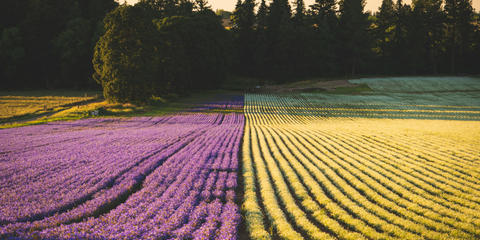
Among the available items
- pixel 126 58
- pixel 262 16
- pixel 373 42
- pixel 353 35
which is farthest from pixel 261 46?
pixel 126 58

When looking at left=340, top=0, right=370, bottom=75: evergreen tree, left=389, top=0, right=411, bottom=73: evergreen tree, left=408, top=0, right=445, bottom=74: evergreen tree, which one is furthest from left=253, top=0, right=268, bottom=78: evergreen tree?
left=408, top=0, right=445, bottom=74: evergreen tree

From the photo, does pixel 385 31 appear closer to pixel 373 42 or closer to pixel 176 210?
pixel 373 42

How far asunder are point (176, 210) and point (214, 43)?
6013 cm

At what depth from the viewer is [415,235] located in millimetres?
6180

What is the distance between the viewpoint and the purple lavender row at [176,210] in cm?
582

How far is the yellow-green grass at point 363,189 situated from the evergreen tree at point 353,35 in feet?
231

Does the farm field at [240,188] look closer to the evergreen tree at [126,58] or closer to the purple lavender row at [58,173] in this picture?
the purple lavender row at [58,173]

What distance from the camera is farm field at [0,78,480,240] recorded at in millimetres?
6328

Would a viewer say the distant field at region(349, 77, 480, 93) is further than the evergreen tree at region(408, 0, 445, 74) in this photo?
No

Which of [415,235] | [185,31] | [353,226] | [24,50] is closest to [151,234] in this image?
[353,226]

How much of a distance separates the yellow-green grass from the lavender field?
3.97ft

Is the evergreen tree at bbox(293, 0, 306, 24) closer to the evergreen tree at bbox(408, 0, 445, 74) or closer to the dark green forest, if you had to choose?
the dark green forest

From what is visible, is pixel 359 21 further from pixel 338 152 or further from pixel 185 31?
pixel 338 152

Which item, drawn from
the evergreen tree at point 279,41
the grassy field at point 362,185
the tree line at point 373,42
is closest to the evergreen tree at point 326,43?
the tree line at point 373,42
